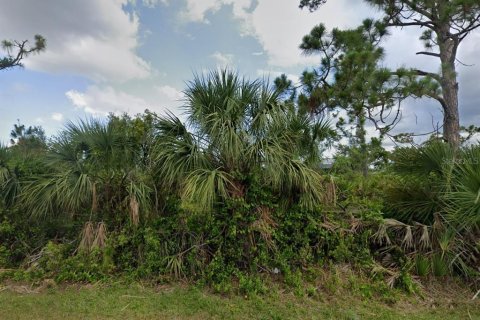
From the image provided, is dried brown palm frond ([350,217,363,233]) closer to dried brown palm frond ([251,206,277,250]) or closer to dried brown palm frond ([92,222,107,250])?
dried brown palm frond ([251,206,277,250])

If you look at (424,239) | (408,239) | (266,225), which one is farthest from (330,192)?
(424,239)

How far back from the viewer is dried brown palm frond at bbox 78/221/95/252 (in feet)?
16.9

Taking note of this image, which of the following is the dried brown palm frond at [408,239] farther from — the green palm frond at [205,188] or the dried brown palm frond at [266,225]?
the green palm frond at [205,188]

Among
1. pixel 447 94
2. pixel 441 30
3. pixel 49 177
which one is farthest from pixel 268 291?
pixel 441 30

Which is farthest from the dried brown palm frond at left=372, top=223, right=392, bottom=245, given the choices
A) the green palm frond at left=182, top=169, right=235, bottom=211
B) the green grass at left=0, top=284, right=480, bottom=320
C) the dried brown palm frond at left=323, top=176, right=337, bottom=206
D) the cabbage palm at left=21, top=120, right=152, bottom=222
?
the cabbage palm at left=21, top=120, right=152, bottom=222

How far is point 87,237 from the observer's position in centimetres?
520

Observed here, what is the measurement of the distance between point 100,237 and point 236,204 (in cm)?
244

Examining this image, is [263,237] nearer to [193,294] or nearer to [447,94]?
[193,294]

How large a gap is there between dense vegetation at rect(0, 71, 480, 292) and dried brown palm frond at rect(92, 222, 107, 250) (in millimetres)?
17

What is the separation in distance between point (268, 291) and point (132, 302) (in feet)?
6.16

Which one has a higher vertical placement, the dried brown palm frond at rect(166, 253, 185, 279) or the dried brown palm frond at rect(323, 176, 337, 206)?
the dried brown palm frond at rect(323, 176, 337, 206)

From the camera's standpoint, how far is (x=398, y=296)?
4371 mm

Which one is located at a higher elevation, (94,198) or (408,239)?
(94,198)

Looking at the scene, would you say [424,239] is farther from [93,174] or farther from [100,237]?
[93,174]
